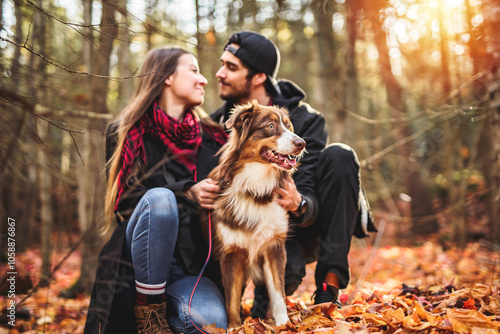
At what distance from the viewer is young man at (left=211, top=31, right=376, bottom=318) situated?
307 centimetres

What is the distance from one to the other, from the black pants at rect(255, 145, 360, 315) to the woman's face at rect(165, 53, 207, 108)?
1.29 m

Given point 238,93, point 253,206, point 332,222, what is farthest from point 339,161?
point 238,93

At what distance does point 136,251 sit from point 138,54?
1535 centimetres

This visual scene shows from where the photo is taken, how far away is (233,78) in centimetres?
383

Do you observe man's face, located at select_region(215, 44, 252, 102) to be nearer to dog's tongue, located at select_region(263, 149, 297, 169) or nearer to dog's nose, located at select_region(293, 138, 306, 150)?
dog's tongue, located at select_region(263, 149, 297, 169)

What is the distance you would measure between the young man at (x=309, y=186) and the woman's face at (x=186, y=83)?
327 millimetres

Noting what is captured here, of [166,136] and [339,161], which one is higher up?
[166,136]

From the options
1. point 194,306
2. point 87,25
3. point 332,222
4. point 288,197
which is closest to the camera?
point 87,25

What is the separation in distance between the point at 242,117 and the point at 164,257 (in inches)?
47.4

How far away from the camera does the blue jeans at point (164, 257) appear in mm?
2730

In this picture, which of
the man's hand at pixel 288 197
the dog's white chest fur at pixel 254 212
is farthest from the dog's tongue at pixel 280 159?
the man's hand at pixel 288 197

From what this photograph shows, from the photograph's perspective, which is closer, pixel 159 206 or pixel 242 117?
pixel 159 206

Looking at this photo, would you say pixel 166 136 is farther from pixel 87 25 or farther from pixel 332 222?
pixel 332 222

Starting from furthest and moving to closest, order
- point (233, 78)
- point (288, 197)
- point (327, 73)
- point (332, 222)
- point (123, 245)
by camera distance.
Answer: point (327, 73) < point (233, 78) < point (332, 222) < point (288, 197) < point (123, 245)
